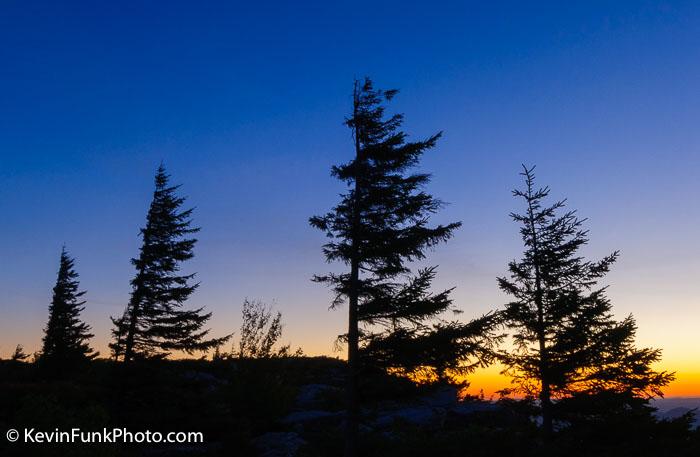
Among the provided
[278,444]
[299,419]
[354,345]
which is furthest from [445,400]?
[354,345]

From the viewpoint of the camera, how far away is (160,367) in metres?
25.5

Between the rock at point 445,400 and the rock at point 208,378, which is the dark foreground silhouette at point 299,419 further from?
the rock at point 208,378

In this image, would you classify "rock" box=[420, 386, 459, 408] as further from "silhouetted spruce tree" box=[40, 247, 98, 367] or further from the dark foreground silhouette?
"silhouetted spruce tree" box=[40, 247, 98, 367]

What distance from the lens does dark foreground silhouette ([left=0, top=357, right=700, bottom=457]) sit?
45.0 ft

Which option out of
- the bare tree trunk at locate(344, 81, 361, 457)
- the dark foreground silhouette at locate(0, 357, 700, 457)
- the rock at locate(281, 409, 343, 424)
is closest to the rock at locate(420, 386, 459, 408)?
the dark foreground silhouette at locate(0, 357, 700, 457)

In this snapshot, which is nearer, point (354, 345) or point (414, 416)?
point (354, 345)

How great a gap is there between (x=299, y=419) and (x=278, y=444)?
15.0 ft

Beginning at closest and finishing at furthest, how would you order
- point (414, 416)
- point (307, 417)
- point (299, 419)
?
point (299, 419)
point (307, 417)
point (414, 416)

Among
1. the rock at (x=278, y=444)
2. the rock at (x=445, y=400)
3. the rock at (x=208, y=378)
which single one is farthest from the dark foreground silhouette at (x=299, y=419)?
the rock at (x=208, y=378)

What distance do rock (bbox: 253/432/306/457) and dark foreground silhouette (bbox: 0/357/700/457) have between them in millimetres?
45

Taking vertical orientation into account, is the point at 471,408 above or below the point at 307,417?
above

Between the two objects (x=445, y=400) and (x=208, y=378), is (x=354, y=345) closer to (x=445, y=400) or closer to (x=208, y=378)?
(x=445, y=400)

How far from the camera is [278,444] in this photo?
19.1 m

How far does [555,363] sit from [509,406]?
284 centimetres
